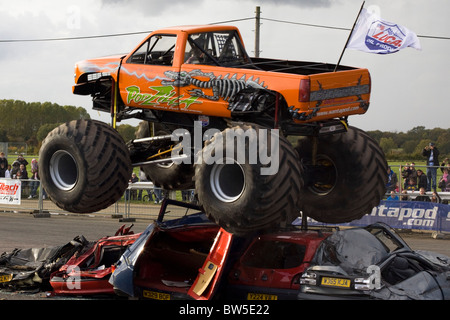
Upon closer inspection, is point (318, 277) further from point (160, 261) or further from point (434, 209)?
point (434, 209)

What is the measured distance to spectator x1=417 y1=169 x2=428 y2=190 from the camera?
16.5m

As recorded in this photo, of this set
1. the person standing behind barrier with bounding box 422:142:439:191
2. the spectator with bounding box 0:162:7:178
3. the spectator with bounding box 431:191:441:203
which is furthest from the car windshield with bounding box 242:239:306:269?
the spectator with bounding box 0:162:7:178

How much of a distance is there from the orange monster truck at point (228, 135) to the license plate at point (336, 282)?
1008 millimetres

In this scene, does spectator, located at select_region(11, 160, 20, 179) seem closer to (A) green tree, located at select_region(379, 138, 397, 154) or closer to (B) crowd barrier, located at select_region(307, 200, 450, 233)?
(B) crowd barrier, located at select_region(307, 200, 450, 233)

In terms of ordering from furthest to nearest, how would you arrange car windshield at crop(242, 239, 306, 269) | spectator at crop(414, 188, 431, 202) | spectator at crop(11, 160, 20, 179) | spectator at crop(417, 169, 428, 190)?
spectator at crop(11, 160, 20, 179) → spectator at crop(417, 169, 428, 190) → spectator at crop(414, 188, 431, 202) → car windshield at crop(242, 239, 306, 269)

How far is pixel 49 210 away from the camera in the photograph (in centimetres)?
2067

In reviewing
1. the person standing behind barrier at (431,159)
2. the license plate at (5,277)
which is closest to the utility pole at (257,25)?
the person standing behind barrier at (431,159)

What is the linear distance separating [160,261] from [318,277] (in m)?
2.53

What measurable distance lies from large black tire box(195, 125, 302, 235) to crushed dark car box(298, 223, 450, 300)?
665mm

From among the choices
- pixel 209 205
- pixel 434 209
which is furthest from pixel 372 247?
pixel 434 209

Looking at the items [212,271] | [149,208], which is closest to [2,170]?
[149,208]

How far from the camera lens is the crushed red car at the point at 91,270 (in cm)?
837

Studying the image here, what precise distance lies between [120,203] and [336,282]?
44.9ft

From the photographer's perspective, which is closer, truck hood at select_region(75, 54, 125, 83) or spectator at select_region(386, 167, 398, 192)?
truck hood at select_region(75, 54, 125, 83)
